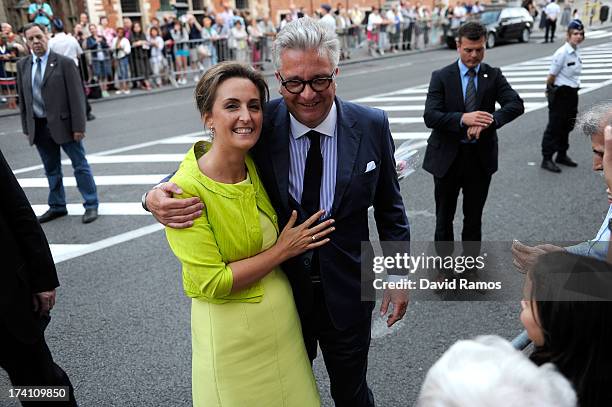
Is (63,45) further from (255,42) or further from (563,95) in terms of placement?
(563,95)

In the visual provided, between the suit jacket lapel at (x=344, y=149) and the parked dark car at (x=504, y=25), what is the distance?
21711 millimetres

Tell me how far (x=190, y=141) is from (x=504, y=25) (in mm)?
18020

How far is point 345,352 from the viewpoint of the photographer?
7.64 ft

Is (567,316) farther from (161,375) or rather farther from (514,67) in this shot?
(514,67)

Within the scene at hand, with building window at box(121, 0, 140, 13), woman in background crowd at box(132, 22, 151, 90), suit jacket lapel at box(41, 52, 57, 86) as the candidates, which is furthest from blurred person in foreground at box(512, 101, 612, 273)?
building window at box(121, 0, 140, 13)

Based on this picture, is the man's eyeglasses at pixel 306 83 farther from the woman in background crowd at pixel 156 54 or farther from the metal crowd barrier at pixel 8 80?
the woman in background crowd at pixel 156 54

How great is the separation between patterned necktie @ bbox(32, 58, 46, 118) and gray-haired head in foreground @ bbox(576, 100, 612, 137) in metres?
5.50

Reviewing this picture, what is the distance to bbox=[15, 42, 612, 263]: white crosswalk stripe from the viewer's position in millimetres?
5535

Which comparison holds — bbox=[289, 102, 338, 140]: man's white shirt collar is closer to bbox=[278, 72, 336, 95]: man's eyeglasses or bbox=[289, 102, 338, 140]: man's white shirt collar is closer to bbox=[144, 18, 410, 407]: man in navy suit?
bbox=[144, 18, 410, 407]: man in navy suit

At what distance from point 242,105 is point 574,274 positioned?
122 cm

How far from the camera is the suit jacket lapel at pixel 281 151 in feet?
6.97

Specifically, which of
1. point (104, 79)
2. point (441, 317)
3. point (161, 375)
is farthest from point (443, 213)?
point (104, 79)

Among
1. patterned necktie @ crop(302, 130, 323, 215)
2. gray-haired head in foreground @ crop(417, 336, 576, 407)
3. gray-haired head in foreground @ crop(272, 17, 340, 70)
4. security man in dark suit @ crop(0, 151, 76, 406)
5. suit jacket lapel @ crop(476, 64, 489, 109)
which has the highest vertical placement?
gray-haired head in foreground @ crop(272, 17, 340, 70)

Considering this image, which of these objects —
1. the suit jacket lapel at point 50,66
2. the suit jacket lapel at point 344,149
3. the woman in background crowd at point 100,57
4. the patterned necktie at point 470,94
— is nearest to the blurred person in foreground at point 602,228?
the suit jacket lapel at point 344,149
